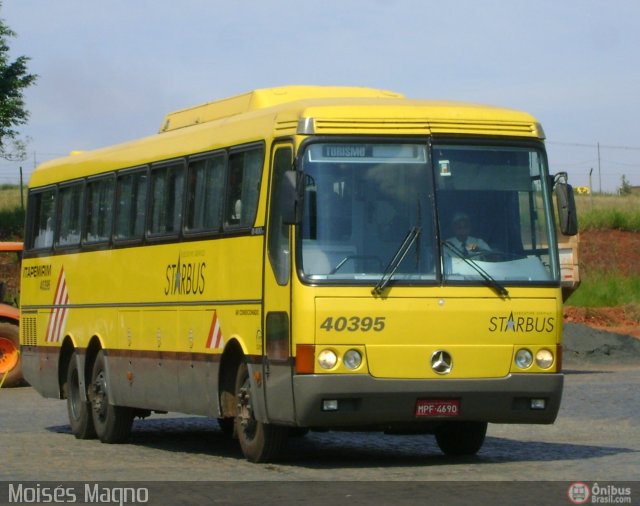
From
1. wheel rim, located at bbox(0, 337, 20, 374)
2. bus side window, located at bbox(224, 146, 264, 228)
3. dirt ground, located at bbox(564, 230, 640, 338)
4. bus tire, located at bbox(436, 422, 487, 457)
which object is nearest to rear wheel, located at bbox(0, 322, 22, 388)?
wheel rim, located at bbox(0, 337, 20, 374)

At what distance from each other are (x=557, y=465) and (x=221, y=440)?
17.2 ft

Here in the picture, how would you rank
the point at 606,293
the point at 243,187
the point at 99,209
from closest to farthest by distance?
the point at 243,187
the point at 99,209
the point at 606,293

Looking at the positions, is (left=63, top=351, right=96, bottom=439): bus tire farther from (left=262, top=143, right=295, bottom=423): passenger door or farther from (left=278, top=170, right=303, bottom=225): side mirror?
(left=278, top=170, right=303, bottom=225): side mirror

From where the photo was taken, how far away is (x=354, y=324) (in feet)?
44.8

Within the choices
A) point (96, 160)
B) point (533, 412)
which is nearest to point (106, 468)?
point (533, 412)

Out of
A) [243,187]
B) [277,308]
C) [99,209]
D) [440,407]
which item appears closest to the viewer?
[440,407]

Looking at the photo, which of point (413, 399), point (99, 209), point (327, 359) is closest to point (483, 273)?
point (413, 399)

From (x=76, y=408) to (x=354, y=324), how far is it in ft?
21.8

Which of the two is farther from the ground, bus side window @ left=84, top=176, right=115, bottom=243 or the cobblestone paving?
bus side window @ left=84, top=176, right=115, bottom=243

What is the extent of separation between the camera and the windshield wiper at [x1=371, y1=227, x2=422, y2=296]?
1370 cm

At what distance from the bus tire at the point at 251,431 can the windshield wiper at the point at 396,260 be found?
5.49 feet

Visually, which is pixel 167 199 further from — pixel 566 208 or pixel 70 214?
pixel 566 208

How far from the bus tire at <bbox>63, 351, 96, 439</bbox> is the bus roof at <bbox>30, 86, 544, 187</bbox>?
3.06 m
